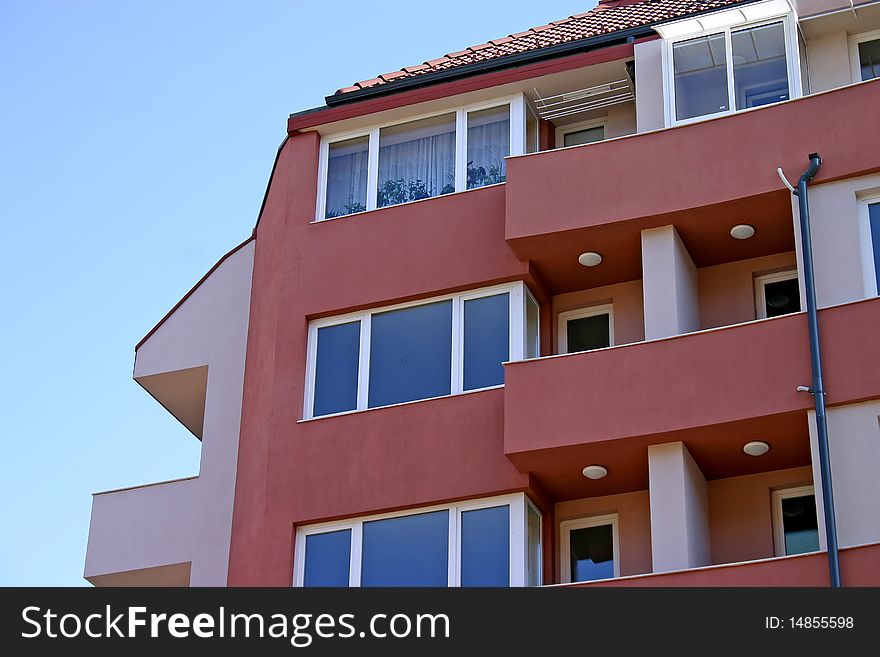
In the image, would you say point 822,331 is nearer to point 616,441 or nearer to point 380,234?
point 616,441

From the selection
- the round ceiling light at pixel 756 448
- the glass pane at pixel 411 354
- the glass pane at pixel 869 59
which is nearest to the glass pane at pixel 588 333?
the glass pane at pixel 411 354

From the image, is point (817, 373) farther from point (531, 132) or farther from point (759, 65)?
point (531, 132)

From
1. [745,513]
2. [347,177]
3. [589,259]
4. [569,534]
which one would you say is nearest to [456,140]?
[347,177]

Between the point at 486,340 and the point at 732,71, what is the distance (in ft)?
18.0

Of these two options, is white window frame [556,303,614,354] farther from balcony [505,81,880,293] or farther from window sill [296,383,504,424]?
window sill [296,383,504,424]

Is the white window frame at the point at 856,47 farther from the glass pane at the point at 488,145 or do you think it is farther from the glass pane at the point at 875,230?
the glass pane at the point at 488,145

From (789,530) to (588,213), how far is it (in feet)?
17.7

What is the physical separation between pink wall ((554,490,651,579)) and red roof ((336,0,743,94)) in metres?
7.63

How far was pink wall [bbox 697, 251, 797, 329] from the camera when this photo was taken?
2734 cm

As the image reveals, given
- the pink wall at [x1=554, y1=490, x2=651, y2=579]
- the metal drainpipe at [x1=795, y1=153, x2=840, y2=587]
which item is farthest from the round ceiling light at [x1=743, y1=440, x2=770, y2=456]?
the pink wall at [x1=554, y1=490, x2=651, y2=579]

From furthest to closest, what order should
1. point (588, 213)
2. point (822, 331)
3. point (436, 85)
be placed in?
1. point (436, 85)
2. point (588, 213)
3. point (822, 331)
